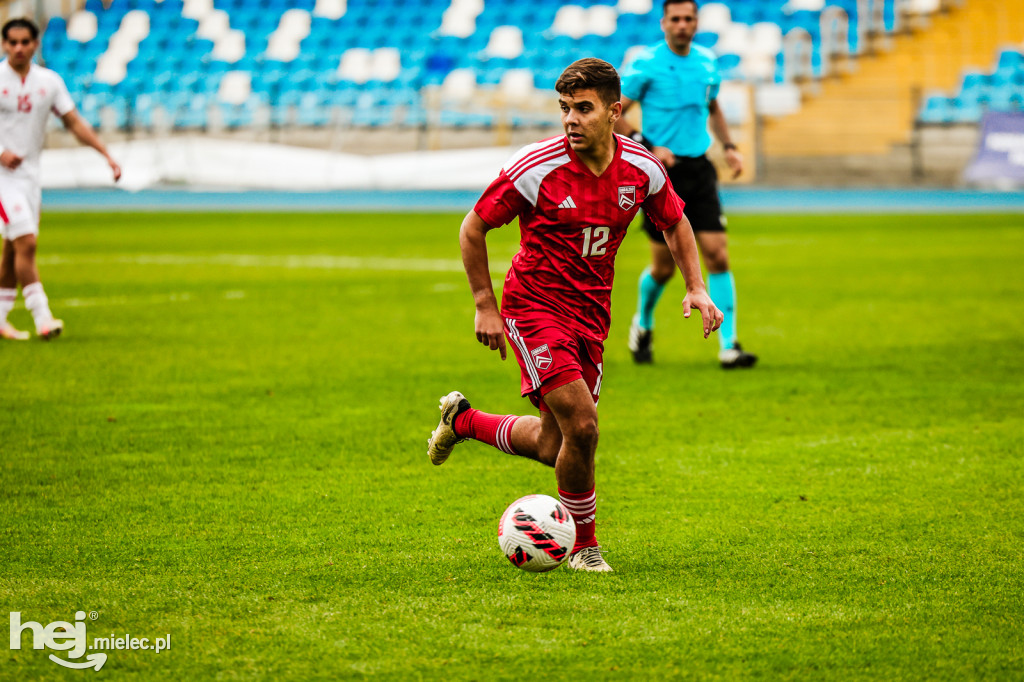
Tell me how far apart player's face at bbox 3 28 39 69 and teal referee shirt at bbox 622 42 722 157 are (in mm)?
4228

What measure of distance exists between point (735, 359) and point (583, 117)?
428cm

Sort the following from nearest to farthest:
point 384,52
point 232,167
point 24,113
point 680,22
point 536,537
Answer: point 536,537
point 680,22
point 24,113
point 232,167
point 384,52

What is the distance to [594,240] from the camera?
4223 millimetres

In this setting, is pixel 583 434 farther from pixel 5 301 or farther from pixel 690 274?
pixel 5 301

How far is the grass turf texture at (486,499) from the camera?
11.0 feet

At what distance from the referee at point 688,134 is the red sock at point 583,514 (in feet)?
13.4

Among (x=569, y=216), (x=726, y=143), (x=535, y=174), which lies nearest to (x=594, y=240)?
(x=569, y=216)

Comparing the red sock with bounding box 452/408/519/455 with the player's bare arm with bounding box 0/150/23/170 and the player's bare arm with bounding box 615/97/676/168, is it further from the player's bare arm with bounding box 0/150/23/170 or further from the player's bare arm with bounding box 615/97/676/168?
the player's bare arm with bounding box 0/150/23/170

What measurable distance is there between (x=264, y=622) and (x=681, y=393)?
415 cm

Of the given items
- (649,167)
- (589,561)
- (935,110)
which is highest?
(649,167)

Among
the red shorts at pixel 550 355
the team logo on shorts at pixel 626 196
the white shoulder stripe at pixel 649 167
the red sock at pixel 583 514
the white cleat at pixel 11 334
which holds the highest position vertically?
A: the white shoulder stripe at pixel 649 167

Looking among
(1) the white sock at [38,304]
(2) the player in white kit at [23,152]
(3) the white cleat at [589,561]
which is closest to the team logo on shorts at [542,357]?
(3) the white cleat at [589,561]

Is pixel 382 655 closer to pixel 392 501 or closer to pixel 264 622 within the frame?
pixel 264 622

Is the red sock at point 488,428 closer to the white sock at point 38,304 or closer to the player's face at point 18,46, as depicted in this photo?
the white sock at point 38,304
